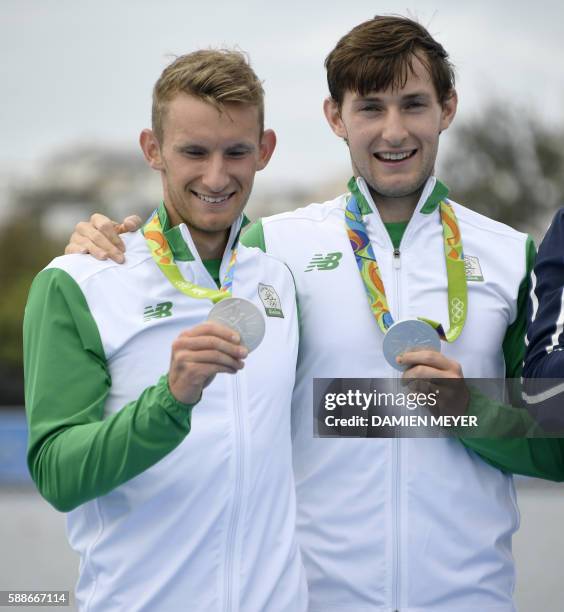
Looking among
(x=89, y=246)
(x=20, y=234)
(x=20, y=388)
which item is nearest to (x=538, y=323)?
(x=89, y=246)

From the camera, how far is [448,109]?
360 cm

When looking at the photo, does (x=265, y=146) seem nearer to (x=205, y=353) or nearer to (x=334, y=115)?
(x=334, y=115)

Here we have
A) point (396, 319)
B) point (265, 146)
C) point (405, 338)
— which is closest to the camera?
point (405, 338)

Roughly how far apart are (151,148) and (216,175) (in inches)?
11.7

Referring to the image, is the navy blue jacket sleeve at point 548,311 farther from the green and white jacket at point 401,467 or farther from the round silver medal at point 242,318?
the round silver medal at point 242,318

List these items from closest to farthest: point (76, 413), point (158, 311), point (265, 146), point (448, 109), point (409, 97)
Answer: point (76, 413) → point (158, 311) → point (265, 146) → point (409, 97) → point (448, 109)

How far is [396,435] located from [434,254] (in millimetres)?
626

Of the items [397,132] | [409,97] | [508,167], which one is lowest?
[397,132]

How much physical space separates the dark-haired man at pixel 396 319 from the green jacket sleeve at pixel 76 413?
28cm

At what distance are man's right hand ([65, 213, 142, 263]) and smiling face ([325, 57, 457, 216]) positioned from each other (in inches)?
31.1

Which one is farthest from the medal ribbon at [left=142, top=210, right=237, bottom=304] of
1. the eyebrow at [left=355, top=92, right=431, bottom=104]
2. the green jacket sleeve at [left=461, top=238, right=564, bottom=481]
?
the green jacket sleeve at [left=461, top=238, right=564, bottom=481]

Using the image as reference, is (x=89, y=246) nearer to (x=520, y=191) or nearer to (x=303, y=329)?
(x=303, y=329)

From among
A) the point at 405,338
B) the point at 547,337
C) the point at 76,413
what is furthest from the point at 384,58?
the point at 76,413

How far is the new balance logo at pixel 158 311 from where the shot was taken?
2913 millimetres
